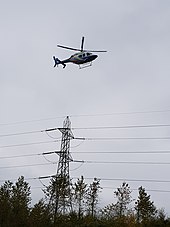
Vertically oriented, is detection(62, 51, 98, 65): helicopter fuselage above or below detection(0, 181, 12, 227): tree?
above

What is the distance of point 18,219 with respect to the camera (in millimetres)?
60875

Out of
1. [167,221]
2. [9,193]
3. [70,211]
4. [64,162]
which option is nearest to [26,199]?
[9,193]

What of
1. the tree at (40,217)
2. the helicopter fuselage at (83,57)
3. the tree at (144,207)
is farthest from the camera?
the tree at (144,207)

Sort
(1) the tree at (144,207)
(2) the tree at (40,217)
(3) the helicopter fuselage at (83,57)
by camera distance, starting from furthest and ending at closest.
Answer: (1) the tree at (144,207) → (2) the tree at (40,217) → (3) the helicopter fuselage at (83,57)

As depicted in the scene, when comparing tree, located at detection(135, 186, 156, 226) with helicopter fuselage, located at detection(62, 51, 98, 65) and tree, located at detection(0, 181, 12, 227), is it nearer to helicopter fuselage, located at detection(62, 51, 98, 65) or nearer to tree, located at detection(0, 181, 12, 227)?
tree, located at detection(0, 181, 12, 227)

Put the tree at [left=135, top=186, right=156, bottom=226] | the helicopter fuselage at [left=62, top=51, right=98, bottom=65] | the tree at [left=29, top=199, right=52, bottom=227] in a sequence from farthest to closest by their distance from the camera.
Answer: the tree at [left=135, top=186, right=156, bottom=226] < the tree at [left=29, top=199, right=52, bottom=227] < the helicopter fuselage at [left=62, top=51, right=98, bottom=65]

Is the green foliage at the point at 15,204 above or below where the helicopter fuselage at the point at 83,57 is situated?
below

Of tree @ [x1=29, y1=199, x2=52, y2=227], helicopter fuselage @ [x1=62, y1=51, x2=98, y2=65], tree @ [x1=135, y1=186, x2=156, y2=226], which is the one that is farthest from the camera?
tree @ [x1=135, y1=186, x2=156, y2=226]

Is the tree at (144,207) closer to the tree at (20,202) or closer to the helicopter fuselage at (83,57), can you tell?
the tree at (20,202)

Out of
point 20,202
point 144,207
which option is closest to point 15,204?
point 20,202

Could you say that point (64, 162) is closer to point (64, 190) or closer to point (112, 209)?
point (64, 190)

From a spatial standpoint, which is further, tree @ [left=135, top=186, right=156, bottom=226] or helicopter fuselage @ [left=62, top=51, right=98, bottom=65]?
tree @ [left=135, top=186, right=156, bottom=226]

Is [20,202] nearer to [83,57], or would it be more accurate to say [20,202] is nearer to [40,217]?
[40,217]

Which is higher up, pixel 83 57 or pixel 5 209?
pixel 83 57
